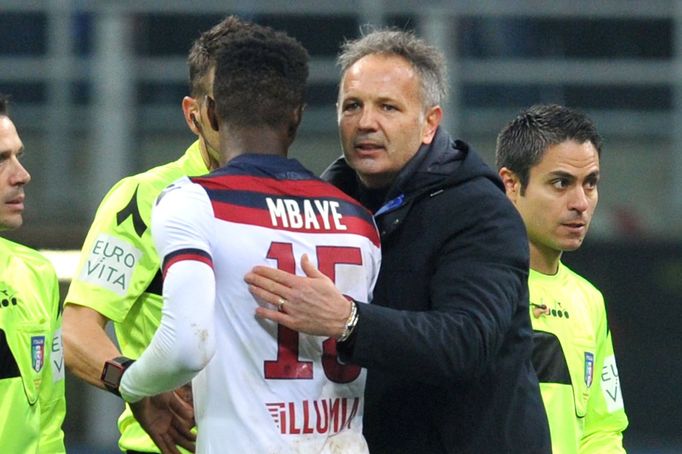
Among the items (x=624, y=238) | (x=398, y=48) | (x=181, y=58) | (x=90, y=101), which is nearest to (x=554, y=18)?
(x=624, y=238)

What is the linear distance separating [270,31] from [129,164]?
7.58 m

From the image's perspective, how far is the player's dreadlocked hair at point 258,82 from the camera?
3.20 meters

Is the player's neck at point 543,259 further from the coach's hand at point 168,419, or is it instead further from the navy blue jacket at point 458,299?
the coach's hand at point 168,419

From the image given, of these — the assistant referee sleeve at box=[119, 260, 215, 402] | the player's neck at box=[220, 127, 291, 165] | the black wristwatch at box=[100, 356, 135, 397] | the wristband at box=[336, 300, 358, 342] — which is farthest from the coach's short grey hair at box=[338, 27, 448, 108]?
the black wristwatch at box=[100, 356, 135, 397]

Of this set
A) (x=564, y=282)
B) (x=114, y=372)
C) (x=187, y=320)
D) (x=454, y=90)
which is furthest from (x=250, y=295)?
(x=454, y=90)

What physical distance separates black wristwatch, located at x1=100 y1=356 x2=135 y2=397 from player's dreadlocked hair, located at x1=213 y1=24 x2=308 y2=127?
850mm

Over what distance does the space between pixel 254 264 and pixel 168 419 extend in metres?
0.75

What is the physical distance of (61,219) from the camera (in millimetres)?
10266

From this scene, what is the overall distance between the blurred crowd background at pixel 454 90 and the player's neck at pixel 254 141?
7.45 meters

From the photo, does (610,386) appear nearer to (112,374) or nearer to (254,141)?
(112,374)

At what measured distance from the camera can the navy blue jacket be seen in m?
3.35

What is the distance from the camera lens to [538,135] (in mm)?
4496

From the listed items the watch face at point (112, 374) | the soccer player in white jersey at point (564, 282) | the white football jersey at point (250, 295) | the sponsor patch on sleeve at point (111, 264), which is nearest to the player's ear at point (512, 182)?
the soccer player in white jersey at point (564, 282)

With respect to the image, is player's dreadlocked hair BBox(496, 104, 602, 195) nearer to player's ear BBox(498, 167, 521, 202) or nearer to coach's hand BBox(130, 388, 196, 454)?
player's ear BBox(498, 167, 521, 202)
